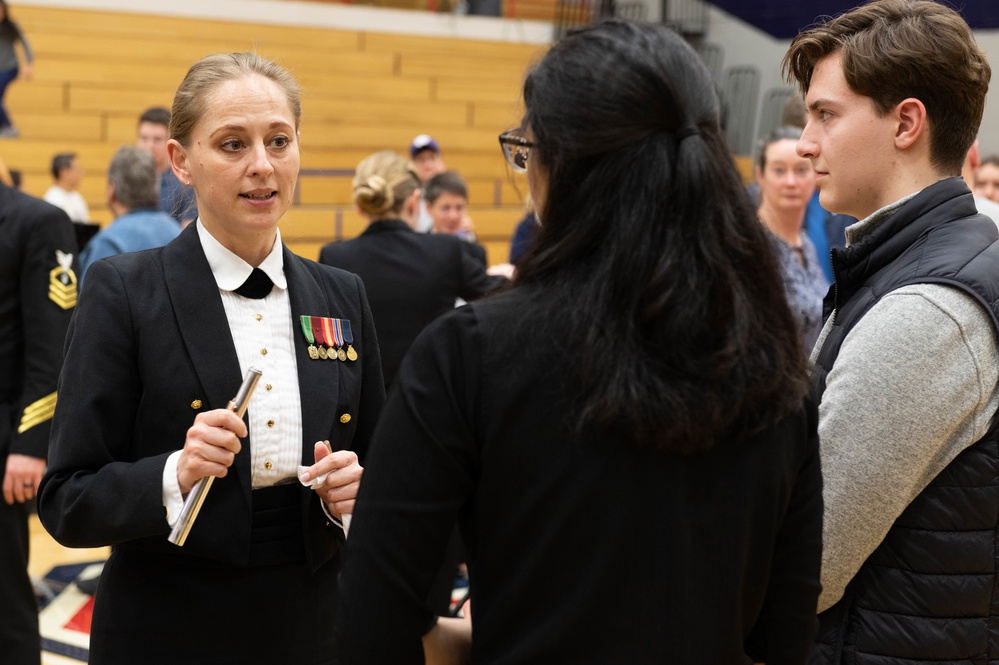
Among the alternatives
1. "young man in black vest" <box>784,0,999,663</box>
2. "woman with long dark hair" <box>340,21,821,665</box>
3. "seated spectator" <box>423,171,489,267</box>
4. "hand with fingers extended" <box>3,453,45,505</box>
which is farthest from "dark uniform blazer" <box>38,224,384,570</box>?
"seated spectator" <box>423,171,489,267</box>

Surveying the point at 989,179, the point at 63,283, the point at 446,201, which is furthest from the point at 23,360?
the point at 989,179

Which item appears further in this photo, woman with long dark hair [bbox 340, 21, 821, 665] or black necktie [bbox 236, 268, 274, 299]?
black necktie [bbox 236, 268, 274, 299]

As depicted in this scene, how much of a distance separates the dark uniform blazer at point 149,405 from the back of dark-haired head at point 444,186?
11.9 ft

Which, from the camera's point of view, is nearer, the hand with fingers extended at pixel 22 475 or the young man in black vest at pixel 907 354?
the young man in black vest at pixel 907 354

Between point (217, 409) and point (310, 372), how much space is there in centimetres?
19

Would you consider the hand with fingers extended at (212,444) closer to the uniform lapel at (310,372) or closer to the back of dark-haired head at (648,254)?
the uniform lapel at (310,372)

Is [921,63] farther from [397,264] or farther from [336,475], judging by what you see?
[397,264]

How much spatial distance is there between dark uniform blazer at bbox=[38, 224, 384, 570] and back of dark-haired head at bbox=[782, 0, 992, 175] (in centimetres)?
90

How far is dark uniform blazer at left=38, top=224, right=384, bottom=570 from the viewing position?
140 cm

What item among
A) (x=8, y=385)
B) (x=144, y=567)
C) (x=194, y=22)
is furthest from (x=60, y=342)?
(x=194, y=22)

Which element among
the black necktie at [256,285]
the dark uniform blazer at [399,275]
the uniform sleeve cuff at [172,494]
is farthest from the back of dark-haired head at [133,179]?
the uniform sleeve cuff at [172,494]

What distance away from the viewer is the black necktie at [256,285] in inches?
62.6

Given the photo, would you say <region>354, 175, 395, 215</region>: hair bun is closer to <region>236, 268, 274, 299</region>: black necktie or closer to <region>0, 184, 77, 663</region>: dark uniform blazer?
<region>0, 184, 77, 663</region>: dark uniform blazer

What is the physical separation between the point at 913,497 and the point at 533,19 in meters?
10.9
